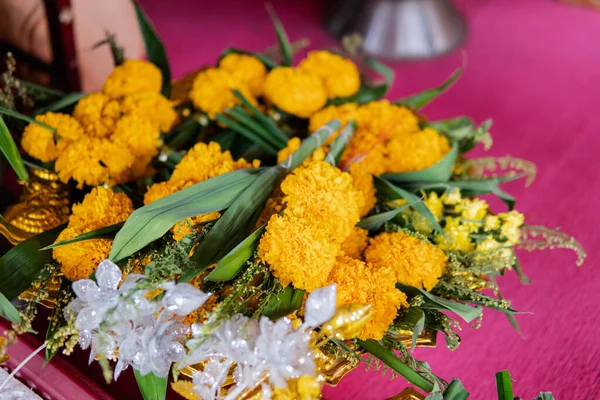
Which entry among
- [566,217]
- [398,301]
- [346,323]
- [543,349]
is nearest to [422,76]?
[566,217]

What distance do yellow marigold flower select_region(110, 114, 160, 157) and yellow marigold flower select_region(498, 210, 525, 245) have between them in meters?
0.53

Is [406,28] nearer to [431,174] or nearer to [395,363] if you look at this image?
[431,174]

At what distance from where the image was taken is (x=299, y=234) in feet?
2.16

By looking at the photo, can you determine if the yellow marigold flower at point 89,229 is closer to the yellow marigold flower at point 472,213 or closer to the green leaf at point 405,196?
the green leaf at point 405,196

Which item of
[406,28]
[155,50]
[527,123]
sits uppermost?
[155,50]

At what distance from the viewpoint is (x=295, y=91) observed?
38.5 inches

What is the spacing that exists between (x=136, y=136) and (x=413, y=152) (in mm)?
421

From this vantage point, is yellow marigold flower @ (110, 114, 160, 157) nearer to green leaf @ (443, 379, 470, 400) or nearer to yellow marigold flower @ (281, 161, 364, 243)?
yellow marigold flower @ (281, 161, 364, 243)

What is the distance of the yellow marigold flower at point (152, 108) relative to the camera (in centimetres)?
93

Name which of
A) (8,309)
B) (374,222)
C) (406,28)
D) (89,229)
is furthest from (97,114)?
(406,28)

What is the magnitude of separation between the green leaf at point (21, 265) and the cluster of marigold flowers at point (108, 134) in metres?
0.13

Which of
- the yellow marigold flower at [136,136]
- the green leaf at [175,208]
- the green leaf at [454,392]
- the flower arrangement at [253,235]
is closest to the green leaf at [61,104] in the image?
the flower arrangement at [253,235]

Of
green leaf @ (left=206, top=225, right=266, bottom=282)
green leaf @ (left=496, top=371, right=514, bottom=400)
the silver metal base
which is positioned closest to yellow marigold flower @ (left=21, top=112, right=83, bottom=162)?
green leaf @ (left=206, top=225, right=266, bottom=282)

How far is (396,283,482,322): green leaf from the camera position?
0.69m
